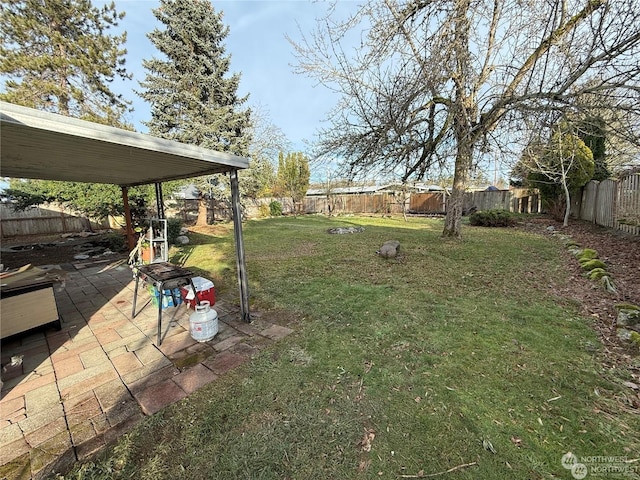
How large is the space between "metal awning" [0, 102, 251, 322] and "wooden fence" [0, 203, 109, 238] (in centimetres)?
1022

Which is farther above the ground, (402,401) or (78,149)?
(78,149)

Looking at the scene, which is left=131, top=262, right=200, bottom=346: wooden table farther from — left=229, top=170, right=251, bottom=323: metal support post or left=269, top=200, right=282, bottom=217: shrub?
left=269, top=200, right=282, bottom=217: shrub

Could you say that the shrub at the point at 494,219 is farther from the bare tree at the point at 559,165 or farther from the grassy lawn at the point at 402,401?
the grassy lawn at the point at 402,401

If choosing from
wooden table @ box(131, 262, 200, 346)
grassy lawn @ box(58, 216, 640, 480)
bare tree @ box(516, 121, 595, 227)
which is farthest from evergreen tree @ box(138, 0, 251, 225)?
bare tree @ box(516, 121, 595, 227)

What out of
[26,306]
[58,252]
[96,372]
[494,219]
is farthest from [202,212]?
[494,219]

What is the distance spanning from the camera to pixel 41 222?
11.5m

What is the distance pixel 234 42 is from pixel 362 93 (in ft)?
32.7

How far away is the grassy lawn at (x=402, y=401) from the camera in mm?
1565

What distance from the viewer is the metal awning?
1.72 meters

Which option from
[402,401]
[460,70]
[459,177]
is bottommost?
[402,401]

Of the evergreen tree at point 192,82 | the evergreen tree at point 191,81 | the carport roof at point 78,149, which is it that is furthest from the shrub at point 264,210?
the carport roof at point 78,149

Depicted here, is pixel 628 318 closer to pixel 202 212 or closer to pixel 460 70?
pixel 460 70

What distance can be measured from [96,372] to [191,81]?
12.4 m

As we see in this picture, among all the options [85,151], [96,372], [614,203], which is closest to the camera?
[96,372]
